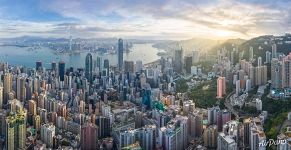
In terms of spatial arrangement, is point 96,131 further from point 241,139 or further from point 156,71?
point 156,71

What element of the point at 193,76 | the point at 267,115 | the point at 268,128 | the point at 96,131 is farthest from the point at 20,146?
the point at 193,76

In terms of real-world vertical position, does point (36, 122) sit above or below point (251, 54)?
below

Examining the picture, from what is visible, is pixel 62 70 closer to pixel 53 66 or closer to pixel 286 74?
pixel 53 66

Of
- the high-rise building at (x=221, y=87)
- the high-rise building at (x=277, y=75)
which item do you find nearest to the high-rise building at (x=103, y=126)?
the high-rise building at (x=221, y=87)

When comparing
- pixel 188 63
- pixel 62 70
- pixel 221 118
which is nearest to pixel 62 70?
pixel 62 70

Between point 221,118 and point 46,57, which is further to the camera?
point 46,57

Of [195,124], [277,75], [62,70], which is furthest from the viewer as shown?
[62,70]

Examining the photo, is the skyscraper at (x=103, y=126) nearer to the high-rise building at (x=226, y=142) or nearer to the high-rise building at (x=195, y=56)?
the high-rise building at (x=226, y=142)
